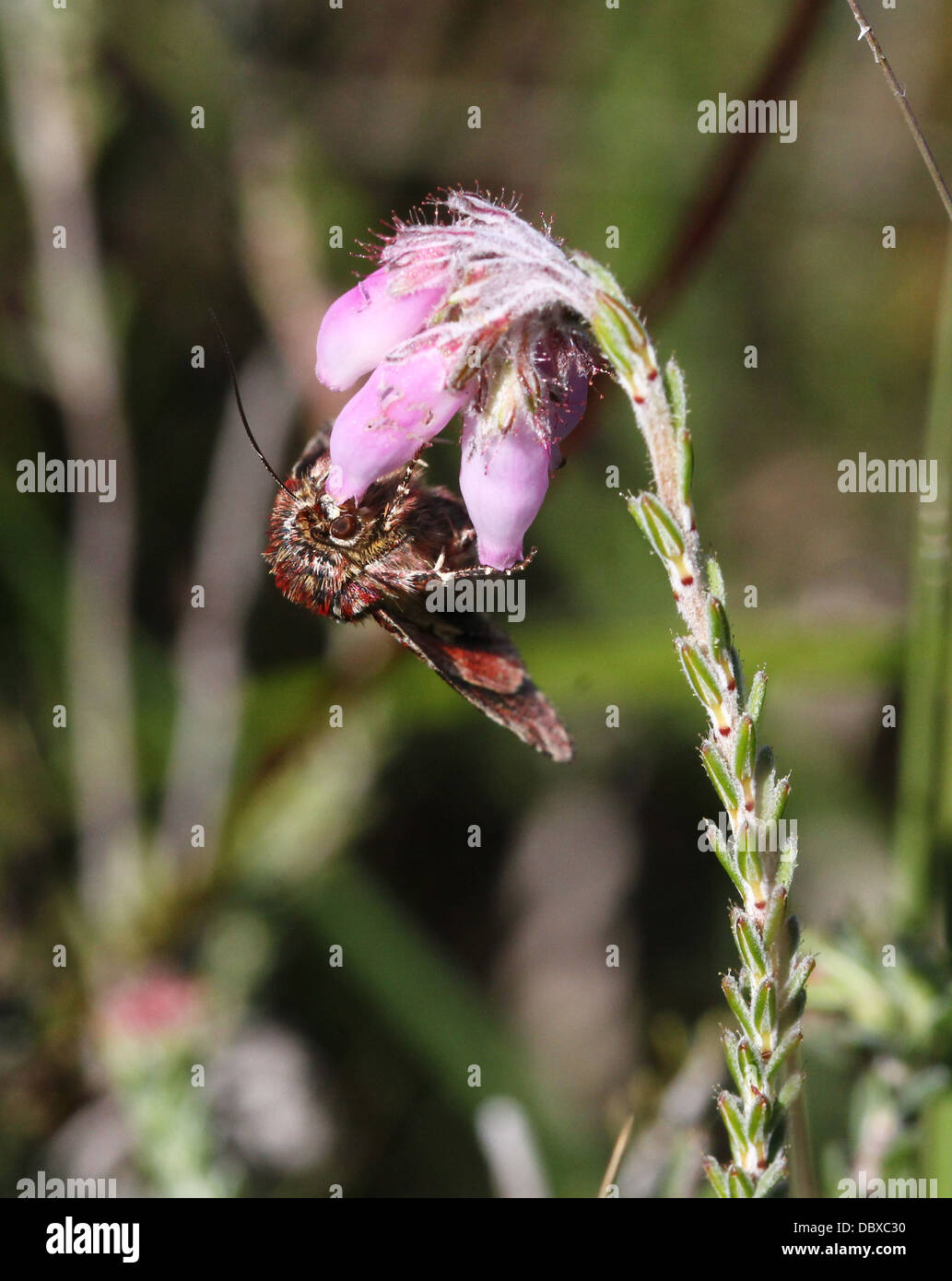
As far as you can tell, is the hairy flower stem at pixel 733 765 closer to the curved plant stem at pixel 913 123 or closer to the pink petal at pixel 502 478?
the pink petal at pixel 502 478

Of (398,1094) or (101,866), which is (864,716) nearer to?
(398,1094)

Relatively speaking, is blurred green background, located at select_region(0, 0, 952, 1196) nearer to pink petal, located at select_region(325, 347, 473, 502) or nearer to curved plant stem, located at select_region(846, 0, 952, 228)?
curved plant stem, located at select_region(846, 0, 952, 228)

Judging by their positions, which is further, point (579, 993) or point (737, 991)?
point (579, 993)

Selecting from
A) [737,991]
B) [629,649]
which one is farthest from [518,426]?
[629,649]

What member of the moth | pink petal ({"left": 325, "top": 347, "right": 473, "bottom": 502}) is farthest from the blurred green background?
pink petal ({"left": 325, "top": 347, "right": 473, "bottom": 502})

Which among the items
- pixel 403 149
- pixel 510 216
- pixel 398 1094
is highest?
pixel 403 149

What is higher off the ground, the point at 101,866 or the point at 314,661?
the point at 314,661

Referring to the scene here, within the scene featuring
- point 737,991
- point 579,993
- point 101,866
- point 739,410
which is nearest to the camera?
point 737,991
